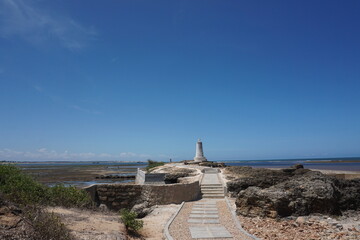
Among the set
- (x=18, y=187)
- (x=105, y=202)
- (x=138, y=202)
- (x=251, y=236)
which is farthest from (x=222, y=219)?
(x=105, y=202)

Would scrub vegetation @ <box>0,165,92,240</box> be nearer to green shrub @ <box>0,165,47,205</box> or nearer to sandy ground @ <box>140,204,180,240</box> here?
green shrub @ <box>0,165,47,205</box>

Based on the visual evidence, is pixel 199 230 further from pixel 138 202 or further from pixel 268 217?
pixel 138 202

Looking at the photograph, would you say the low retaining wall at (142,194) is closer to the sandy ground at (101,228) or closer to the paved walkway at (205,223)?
the paved walkway at (205,223)

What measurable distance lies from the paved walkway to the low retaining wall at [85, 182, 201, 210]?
3.61 feet

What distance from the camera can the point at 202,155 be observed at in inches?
1581

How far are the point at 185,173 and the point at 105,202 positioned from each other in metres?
11.0

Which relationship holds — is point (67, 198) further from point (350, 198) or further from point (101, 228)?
point (350, 198)

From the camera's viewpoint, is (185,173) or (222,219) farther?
(185,173)

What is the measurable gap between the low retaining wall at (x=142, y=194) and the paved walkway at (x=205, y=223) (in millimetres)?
1101

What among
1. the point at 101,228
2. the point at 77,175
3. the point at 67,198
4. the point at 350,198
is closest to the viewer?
the point at 101,228

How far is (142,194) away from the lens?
13664 mm

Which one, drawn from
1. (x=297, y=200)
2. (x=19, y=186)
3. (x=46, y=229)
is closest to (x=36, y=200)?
(x=19, y=186)

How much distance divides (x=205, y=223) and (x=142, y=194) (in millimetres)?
6084

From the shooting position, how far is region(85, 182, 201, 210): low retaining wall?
500 inches
